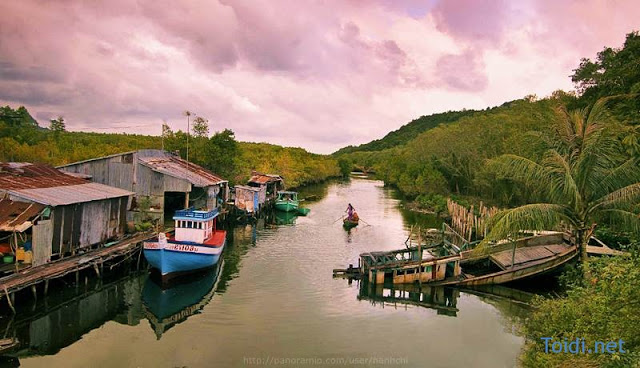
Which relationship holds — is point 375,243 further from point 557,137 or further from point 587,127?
point 587,127

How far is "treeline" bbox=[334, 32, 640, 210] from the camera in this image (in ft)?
95.6

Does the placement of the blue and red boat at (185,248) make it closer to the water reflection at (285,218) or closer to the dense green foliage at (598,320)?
the dense green foliage at (598,320)

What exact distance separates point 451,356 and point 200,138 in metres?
40.9

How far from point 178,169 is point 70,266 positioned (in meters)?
16.4

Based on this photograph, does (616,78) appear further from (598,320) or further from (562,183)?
(598,320)

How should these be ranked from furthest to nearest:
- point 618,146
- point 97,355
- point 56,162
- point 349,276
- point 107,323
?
point 56,162 < point 349,276 < point 618,146 < point 107,323 < point 97,355

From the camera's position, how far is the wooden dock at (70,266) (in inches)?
679

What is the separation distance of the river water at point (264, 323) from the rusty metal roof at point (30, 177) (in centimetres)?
569

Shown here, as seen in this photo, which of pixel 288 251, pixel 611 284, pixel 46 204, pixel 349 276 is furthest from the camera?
pixel 288 251

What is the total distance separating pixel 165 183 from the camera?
3234cm

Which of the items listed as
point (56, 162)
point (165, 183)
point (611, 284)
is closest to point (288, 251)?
point (165, 183)

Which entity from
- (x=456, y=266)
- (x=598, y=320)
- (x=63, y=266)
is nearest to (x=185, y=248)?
(x=63, y=266)

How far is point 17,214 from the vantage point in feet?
61.8

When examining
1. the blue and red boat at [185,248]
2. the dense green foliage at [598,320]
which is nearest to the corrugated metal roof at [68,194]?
the blue and red boat at [185,248]
